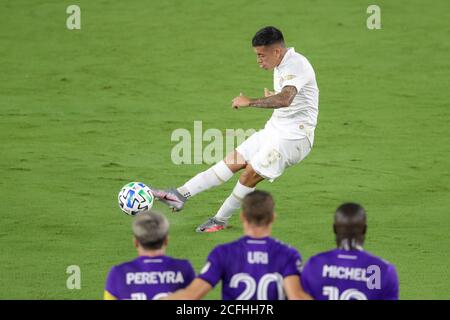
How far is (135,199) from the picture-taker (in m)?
12.5

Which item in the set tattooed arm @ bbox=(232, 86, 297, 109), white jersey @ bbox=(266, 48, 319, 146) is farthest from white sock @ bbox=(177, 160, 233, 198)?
tattooed arm @ bbox=(232, 86, 297, 109)

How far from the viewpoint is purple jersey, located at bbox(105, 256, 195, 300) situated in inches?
275

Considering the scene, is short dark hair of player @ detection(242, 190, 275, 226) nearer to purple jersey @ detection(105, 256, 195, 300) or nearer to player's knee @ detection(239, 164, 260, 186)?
purple jersey @ detection(105, 256, 195, 300)

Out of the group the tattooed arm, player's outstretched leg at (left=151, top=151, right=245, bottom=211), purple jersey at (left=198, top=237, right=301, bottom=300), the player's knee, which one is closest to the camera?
purple jersey at (left=198, top=237, right=301, bottom=300)

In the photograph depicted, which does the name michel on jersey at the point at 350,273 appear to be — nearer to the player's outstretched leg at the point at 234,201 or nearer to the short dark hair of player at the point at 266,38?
the player's outstretched leg at the point at 234,201

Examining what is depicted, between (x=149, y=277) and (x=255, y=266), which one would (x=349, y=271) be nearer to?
(x=255, y=266)

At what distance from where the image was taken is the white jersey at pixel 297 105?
12.1 meters

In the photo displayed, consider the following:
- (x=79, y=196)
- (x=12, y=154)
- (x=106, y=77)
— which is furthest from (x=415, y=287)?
(x=106, y=77)

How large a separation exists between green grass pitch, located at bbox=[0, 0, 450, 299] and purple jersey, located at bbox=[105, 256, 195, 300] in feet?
10.7

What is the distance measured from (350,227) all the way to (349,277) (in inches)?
13.5

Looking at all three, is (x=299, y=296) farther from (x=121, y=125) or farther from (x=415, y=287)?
(x=121, y=125)

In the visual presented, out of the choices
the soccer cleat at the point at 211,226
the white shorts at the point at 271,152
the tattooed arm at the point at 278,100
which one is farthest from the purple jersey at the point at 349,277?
the soccer cleat at the point at 211,226

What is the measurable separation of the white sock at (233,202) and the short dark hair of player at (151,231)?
5229 millimetres

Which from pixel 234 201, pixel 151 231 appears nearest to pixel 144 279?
pixel 151 231
